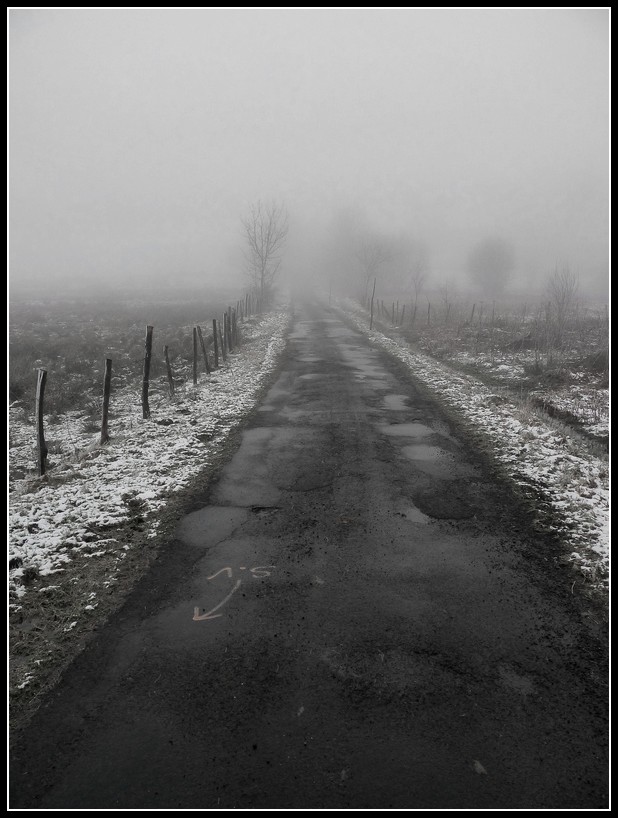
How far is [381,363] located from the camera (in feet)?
58.3

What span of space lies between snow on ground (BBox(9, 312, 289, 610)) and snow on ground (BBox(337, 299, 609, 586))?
5.56 m

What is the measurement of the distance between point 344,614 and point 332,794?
5.35 feet

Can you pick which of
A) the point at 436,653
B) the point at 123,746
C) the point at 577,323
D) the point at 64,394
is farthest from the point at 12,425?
the point at 577,323

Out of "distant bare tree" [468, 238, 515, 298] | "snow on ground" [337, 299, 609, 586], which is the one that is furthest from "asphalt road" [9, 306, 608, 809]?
"distant bare tree" [468, 238, 515, 298]

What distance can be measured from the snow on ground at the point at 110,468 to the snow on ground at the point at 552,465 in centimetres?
556

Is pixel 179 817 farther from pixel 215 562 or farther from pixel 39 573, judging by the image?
pixel 39 573

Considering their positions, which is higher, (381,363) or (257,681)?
(381,363)

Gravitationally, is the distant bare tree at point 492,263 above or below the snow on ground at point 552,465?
above

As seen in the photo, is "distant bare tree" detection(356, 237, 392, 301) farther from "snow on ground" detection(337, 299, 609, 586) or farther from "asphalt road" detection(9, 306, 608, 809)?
"asphalt road" detection(9, 306, 608, 809)

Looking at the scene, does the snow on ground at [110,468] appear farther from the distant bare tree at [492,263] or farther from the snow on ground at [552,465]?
the distant bare tree at [492,263]

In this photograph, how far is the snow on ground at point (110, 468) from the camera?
5.68 metres

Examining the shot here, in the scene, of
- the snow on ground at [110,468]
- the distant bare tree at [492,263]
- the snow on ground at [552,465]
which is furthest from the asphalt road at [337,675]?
the distant bare tree at [492,263]

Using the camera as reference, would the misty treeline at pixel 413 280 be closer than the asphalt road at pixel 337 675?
No

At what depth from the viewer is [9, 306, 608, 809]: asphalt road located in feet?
→ 9.38
